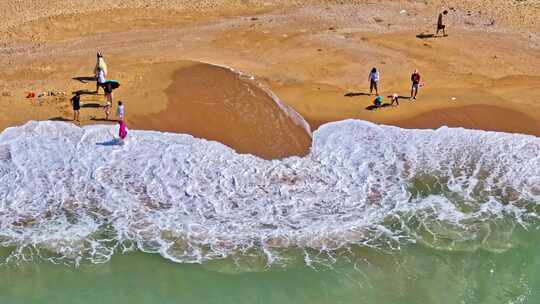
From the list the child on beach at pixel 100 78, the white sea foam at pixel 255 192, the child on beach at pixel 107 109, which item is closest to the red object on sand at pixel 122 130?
the white sea foam at pixel 255 192

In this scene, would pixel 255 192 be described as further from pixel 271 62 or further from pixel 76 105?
pixel 271 62

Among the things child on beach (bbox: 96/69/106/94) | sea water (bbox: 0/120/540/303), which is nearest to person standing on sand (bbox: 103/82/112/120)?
child on beach (bbox: 96/69/106/94)

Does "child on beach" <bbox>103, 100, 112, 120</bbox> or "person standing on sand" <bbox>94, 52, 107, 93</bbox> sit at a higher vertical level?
"person standing on sand" <bbox>94, 52, 107, 93</bbox>

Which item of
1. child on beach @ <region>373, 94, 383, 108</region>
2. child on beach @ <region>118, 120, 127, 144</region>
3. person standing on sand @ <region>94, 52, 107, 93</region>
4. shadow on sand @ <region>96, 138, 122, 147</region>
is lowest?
shadow on sand @ <region>96, 138, 122, 147</region>

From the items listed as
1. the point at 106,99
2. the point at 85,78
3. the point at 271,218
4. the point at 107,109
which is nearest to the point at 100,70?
the point at 106,99

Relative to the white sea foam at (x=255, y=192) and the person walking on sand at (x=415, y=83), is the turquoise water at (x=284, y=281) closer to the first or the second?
the white sea foam at (x=255, y=192)

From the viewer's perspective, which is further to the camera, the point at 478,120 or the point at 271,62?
the point at 271,62

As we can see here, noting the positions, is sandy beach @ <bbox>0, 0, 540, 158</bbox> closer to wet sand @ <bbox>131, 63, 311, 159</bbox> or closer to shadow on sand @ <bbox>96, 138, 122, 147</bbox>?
wet sand @ <bbox>131, 63, 311, 159</bbox>
